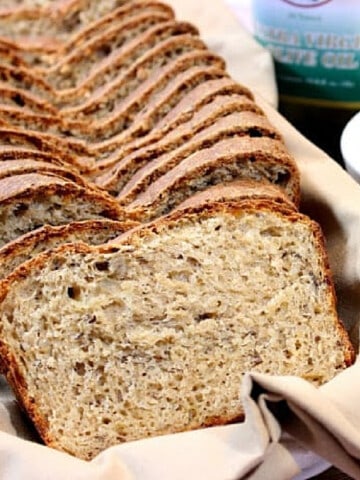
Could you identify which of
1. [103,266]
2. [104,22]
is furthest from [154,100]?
[103,266]

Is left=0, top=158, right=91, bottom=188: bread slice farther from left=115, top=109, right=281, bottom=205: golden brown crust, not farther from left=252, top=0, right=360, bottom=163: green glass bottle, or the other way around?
Result: left=252, top=0, right=360, bottom=163: green glass bottle

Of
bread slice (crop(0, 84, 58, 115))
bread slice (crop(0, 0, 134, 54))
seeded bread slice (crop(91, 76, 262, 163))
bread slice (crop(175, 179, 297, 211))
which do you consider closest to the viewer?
bread slice (crop(175, 179, 297, 211))

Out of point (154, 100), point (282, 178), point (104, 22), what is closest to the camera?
point (282, 178)

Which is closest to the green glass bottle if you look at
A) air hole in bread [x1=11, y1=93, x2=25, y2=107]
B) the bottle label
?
the bottle label

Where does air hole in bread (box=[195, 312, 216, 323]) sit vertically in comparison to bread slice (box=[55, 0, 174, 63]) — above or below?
below

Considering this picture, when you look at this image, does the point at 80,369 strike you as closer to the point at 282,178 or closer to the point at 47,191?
the point at 47,191

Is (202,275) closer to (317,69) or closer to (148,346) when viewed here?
(148,346)

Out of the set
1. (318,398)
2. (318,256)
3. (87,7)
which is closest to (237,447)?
(318,398)
